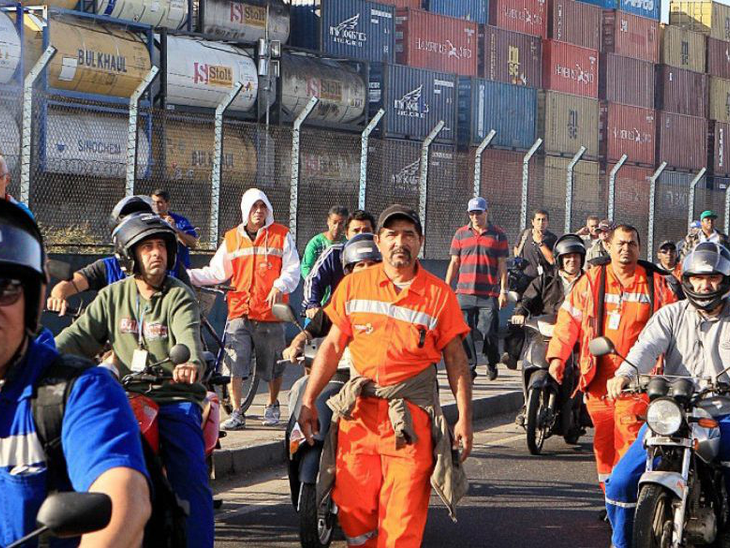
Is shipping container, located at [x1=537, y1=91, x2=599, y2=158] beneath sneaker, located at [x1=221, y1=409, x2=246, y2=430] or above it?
above

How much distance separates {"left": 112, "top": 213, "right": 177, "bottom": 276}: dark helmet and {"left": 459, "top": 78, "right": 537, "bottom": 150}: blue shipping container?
30547mm

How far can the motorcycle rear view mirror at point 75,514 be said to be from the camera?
2.28m

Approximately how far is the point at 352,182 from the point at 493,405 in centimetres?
548

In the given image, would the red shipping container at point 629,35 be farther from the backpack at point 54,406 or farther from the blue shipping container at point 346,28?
the backpack at point 54,406

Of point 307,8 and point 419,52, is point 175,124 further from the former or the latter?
point 419,52

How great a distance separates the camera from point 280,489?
8688 mm

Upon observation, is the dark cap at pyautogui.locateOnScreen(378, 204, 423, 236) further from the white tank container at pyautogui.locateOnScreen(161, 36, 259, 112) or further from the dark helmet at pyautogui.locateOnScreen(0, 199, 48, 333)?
the white tank container at pyautogui.locateOnScreen(161, 36, 259, 112)

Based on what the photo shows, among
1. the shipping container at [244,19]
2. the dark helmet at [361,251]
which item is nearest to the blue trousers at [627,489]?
the dark helmet at [361,251]

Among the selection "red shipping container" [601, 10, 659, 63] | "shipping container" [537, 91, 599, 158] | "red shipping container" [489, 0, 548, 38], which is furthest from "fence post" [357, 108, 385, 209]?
"red shipping container" [601, 10, 659, 63]

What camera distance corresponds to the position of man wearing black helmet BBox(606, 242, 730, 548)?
6.30 meters

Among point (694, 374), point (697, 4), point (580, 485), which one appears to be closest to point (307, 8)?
point (697, 4)

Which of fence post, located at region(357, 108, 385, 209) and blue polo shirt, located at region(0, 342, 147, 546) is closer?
blue polo shirt, located at region(0, 342, 147, 546)

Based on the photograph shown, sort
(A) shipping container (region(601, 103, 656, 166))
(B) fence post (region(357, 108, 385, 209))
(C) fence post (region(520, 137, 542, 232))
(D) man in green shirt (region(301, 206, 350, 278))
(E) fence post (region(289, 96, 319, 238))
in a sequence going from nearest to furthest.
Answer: (D) man in green shirt (region(301, 206, 350, 278)), (E) fence post (region(289, 96, 319, 238)), (B) fence post (region(357, 108, 385, 209)), (C) fence post (region(520, 137, 542, 232)), (A) shipping container (region(601, 103, 656, 166))

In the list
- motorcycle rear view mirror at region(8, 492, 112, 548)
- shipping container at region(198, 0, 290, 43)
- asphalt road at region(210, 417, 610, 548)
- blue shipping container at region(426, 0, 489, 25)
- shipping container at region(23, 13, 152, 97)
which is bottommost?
asphalt road at region(210, 417, 610, 548)
